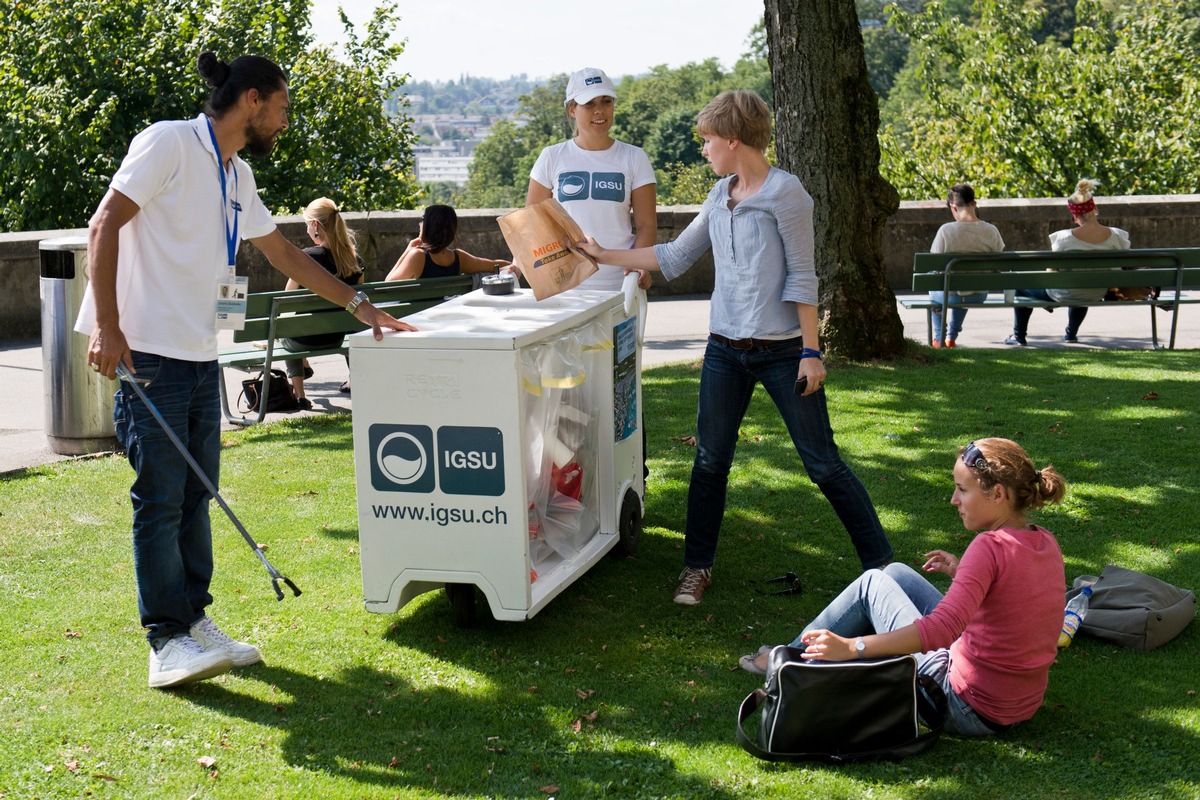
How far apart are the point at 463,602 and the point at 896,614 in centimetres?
164

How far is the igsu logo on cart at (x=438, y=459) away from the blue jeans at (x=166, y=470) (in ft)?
1.88

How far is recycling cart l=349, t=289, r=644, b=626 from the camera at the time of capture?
4.36 metres

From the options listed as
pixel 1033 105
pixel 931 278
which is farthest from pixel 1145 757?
pixel 1033 105

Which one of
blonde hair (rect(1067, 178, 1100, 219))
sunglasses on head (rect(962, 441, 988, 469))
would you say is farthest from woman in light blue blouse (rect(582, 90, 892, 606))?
blonde hair (rect(1067, 178, 1100, 219))

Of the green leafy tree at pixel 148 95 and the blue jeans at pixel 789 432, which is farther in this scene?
the green leafy tree at pixel 148 95

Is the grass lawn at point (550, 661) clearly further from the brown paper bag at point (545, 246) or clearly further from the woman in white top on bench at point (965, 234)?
the woman in white top on bench at point (965, 234)

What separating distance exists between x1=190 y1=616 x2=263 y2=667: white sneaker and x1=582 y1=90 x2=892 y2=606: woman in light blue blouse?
5.37 feet

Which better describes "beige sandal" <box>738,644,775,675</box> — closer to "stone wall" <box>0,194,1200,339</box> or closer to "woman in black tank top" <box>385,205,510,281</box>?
"woman in black tank top" <box>385,205,510,281</box>

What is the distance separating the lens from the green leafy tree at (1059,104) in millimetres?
23953

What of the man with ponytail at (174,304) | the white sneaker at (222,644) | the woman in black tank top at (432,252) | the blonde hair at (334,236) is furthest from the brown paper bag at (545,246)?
the blonde hair at (334,236)

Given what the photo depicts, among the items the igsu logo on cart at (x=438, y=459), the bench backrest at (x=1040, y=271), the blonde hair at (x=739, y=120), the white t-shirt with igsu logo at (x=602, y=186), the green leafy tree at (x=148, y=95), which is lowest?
the igsu logo on cart at (x=438, y=459)

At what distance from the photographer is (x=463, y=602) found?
15.8 feet

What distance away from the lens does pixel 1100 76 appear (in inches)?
1013

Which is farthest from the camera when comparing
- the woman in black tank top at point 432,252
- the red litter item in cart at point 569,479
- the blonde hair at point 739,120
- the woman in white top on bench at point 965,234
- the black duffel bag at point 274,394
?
the woman in white top on bench at point 965,234
